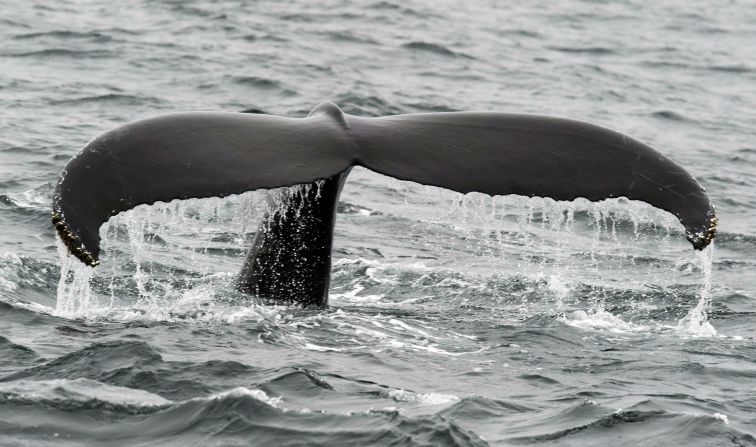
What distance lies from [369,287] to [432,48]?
1378cm

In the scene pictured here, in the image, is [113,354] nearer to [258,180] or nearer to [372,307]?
[258,180]

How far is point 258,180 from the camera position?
6.28m

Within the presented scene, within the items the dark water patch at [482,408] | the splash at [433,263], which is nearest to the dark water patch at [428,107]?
the splash at [433,263]

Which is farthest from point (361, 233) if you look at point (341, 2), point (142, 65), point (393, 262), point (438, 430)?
point (341, 2)

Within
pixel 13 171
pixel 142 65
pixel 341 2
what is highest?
pixel 341 2

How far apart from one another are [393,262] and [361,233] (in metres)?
1.39

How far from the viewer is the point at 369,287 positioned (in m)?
9.63

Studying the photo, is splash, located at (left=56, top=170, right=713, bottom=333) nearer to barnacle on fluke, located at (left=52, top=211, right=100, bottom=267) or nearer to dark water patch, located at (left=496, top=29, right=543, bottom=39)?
barnacle on fluke, located at (left=52, top=211, right=100, bottom=267)

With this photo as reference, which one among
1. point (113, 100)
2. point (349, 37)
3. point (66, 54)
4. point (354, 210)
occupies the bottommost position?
point (354, 210)

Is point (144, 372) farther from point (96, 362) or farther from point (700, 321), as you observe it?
point (700, 321)

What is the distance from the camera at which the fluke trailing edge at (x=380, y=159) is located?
6090 mm

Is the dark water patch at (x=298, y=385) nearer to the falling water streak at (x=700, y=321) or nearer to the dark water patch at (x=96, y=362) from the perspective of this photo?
the dark water patch at (x=96, y=362)

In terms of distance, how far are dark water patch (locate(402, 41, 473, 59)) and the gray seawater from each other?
0.27 meters

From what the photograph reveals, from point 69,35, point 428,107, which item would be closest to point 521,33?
point 428,107
